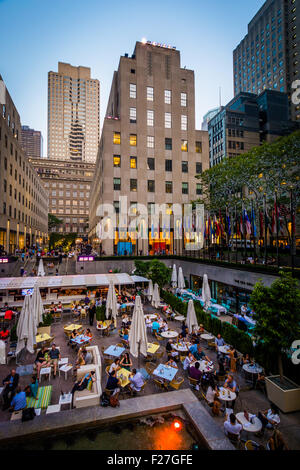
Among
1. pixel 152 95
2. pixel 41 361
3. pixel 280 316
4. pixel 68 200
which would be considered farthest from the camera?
pixel 68 200

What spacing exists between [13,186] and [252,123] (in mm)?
80034

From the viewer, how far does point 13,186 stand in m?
49.4

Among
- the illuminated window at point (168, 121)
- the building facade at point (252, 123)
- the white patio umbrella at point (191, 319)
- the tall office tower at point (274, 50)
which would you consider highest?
the tall office tower at point (274, 50)

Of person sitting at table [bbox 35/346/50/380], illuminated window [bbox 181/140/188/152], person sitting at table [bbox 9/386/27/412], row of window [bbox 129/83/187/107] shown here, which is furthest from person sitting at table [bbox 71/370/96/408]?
row of window [bbox 129/83/187/107]

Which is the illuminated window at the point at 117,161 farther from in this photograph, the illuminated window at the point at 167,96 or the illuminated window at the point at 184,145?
the illuminated window at the point at 167,96

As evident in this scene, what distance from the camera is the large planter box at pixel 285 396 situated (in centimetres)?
901

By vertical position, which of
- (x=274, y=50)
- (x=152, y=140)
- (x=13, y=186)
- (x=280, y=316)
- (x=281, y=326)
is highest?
(x=274, y=50)

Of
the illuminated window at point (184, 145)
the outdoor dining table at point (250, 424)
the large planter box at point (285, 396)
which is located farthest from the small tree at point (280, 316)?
the illuminated window at point (184, 145)

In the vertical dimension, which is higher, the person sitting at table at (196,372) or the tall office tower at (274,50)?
the tall office tower at (274,50)

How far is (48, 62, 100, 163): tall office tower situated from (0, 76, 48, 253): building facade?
132m

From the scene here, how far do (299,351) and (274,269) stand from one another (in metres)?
9.88

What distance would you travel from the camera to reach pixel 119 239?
45.2m

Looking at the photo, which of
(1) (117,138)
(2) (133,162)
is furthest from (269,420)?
(1) (117,138)

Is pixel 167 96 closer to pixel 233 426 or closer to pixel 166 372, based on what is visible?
pixel 166 372
